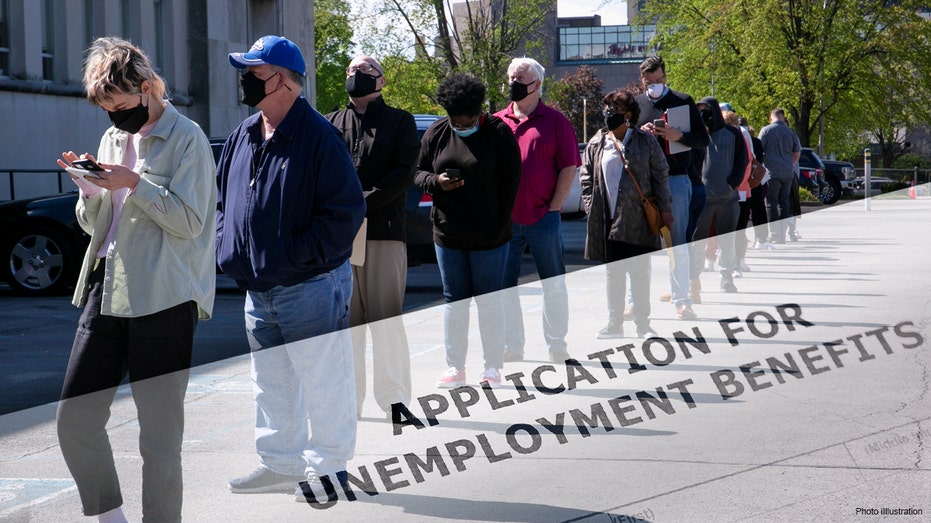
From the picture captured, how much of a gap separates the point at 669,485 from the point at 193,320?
2.10 metres

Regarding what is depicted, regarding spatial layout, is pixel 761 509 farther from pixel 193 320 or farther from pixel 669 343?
pixel 669 343

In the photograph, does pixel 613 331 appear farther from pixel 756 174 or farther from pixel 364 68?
pixel 756 174

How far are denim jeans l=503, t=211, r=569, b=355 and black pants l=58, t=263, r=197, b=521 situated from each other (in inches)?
155

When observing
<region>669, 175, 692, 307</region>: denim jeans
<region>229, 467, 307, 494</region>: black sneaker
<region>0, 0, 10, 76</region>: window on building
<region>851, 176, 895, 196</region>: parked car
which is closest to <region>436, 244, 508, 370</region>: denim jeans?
<region>229, 467, 307, 494</region>: black sneaker

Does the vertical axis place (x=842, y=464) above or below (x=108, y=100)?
below

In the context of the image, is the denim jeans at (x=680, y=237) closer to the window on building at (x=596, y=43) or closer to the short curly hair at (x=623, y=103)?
the short curly hair at (x=623, y=103)

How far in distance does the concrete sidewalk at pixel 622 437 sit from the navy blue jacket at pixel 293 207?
981mm

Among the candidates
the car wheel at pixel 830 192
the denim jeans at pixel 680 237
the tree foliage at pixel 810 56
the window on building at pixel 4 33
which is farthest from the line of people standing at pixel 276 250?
the tree foliage at pixel 810 56

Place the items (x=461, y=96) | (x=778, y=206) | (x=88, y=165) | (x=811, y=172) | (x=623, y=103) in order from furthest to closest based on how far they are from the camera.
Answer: (x=811, y=172)
(x=778, y=206)
(x=623, y=103)
(x=461, y=96)
(x=88, y=165)

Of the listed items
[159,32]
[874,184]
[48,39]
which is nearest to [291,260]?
[48,39]

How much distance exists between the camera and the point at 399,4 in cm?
3375

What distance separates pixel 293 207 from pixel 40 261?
369 inches

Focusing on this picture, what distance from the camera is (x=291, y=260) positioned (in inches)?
189

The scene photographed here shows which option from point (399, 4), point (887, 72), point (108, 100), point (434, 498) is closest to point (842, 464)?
point (434, 498)
